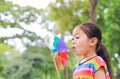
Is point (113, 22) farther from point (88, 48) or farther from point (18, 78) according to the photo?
point (88, 48)

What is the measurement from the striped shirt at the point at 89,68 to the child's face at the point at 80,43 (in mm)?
83

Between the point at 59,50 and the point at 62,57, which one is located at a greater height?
the point at 59,50

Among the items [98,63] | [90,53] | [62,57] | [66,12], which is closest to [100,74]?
[98,63]

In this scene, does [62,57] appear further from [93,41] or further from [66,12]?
[66,12]

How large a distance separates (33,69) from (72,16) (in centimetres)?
347

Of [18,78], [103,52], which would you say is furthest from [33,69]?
[103,52]

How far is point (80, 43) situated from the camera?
2.76 metres

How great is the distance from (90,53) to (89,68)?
0.42ft

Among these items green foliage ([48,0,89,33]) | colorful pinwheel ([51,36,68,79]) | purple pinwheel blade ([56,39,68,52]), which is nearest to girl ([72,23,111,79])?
colorful pinwheel ([51,36,68,79])

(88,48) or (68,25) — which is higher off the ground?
(68,25)

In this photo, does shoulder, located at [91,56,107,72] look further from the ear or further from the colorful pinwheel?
the colorful pinwheel

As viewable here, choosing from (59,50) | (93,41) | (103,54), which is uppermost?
(59,50)

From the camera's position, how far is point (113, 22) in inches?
706

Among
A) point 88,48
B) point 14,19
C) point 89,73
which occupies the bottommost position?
point 89,73
